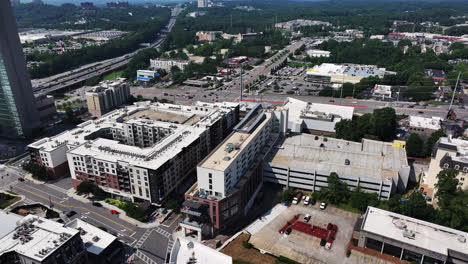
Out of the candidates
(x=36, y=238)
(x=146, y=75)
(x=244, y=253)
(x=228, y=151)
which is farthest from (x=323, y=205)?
(x=146, y=75)

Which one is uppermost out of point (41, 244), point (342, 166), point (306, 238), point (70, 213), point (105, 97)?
point (41, 244)

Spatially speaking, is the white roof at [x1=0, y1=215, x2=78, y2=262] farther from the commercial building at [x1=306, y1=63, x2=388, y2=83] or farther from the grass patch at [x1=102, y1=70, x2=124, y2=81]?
the grass patch at [x1=102, y1=70, x2=124, y2=81]

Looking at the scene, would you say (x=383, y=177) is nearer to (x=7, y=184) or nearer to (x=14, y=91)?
(x=7, y=184)

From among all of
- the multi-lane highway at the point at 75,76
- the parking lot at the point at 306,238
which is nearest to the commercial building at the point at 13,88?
the multi-lane highway at the point at 75,76

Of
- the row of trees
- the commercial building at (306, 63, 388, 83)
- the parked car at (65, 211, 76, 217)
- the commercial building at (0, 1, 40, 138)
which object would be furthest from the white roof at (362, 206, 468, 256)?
the commercial building at (306, 63, 388, 83)

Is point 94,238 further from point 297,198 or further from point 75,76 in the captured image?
point 75,76

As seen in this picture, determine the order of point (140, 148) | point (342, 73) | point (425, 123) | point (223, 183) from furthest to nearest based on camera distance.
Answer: point (342, 73) → point (425, 123) → point (140, 148) → point (223, 183)

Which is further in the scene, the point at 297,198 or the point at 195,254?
the point at 297,198
